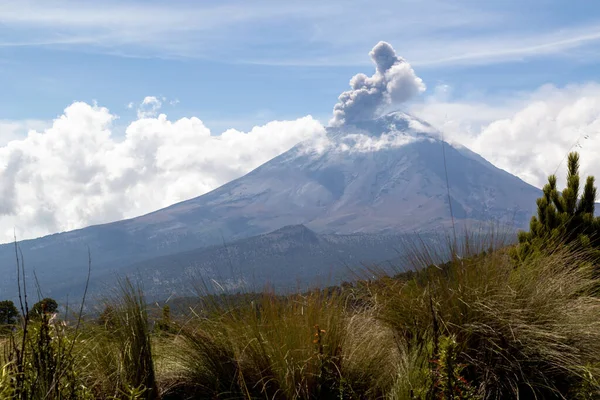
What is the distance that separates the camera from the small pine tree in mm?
10227

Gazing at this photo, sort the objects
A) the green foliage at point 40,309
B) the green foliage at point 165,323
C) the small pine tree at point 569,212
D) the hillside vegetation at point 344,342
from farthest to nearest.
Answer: the small pine tree at point 569,212 < the green foliage at point 165,323 < the hillside vegetation at point 344,342 < the green foliage at point 40,309

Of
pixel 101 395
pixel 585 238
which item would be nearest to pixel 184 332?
pixel 101 395

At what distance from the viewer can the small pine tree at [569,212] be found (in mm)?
10227

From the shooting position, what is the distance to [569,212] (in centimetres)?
1067

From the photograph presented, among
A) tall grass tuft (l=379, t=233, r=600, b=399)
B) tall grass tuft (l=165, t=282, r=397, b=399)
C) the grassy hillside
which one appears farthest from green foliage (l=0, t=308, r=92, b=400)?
tall grass tuft (l=379, t=233, r=600, b=399)

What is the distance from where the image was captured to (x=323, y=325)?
5.22 m

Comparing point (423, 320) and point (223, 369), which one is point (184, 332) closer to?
point (223, 369)

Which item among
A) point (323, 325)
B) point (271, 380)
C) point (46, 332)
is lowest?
point (271, 380)

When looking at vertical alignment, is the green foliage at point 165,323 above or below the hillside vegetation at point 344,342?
above

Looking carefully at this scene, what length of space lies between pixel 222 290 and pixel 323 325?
3.46 ft

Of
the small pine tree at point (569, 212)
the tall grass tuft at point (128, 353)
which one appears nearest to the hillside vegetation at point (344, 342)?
the tall grass tuft at point (128, 353)

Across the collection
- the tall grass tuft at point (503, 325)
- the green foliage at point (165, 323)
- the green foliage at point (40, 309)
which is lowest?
the tall grass tuft at point (503, 325)

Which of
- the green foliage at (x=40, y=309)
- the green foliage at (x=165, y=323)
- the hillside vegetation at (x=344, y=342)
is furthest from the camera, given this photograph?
the green foliage at (x=165, y=323)

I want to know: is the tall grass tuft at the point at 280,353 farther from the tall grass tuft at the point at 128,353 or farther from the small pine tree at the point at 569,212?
the small pine tree at the point at 569,212
